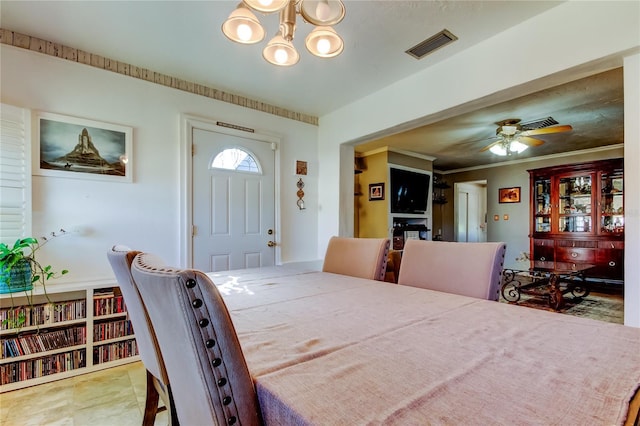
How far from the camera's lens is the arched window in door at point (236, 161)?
3.29 m

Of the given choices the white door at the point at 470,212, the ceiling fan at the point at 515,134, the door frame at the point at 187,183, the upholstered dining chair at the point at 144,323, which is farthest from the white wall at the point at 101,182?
the white door at the point at 470,212

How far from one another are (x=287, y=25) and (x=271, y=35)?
898 millimetres

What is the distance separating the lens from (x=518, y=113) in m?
3.65

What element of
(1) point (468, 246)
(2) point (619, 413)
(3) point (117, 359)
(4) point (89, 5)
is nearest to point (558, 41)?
(1) point (468, 246)

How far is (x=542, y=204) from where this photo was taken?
18.9ft

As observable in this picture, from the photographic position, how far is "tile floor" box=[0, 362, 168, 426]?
176cm

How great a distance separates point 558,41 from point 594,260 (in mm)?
4636

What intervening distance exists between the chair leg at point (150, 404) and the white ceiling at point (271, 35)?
2.20 m

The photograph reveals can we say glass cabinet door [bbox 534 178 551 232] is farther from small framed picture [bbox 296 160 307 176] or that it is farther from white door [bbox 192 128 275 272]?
white door [bbox 192 128 275 272]

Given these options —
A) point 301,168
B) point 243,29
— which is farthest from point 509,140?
point 243,29

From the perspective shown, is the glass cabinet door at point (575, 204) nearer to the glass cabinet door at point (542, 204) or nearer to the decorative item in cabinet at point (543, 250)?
the glass cabinet door at point (542, 204)

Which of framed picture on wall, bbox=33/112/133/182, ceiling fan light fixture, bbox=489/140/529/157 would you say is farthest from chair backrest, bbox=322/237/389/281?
ceiling fan light fixture, bbox=489/140/529/157

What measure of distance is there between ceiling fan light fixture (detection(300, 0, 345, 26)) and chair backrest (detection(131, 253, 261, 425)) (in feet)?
4.67

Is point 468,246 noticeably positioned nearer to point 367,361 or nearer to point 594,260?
point 367,361
